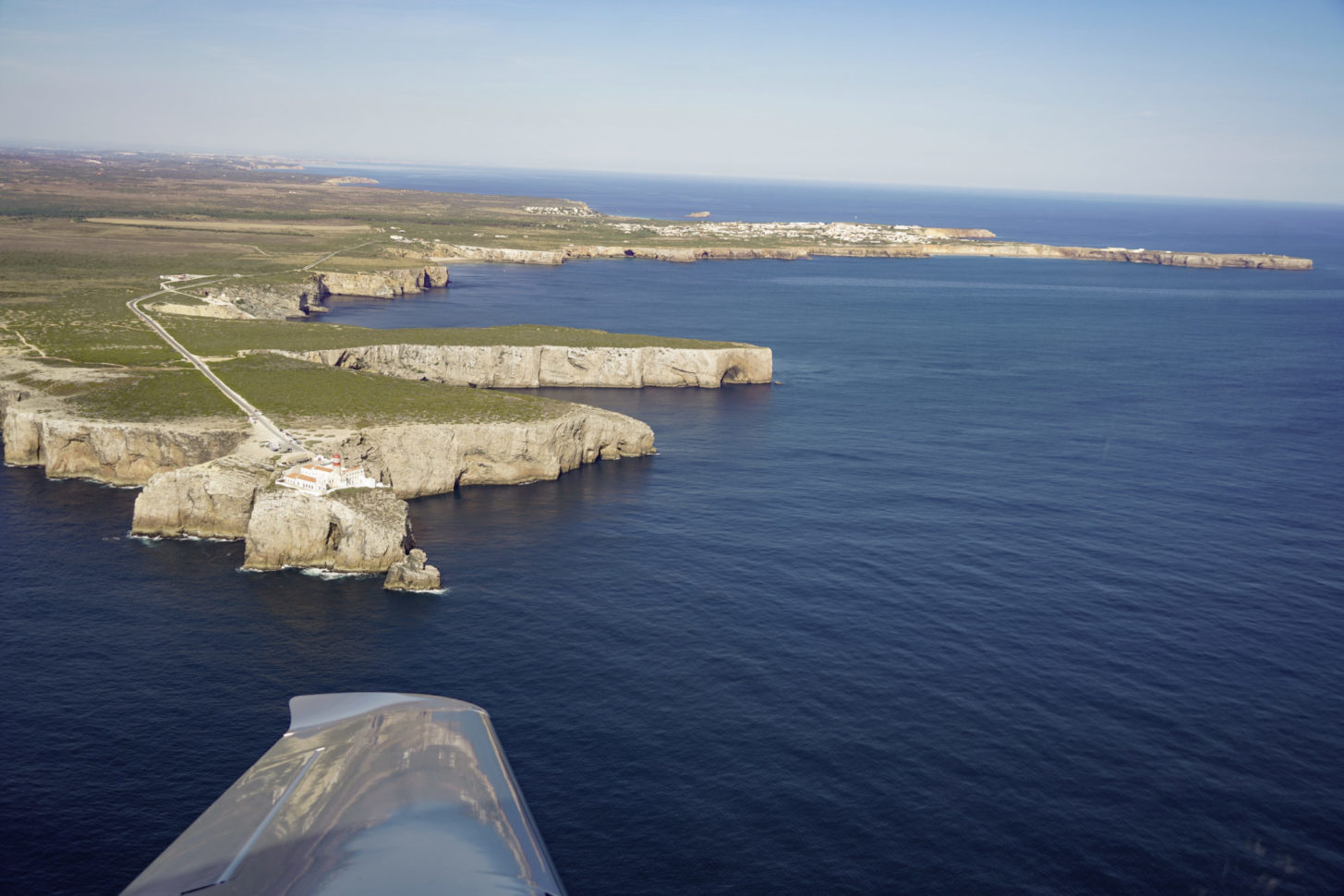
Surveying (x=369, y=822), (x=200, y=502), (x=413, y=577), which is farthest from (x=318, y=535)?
(x=369, y=822)

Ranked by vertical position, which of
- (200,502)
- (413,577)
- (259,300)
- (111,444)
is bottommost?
(413,577)

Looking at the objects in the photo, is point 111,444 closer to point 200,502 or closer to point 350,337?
point 200,502

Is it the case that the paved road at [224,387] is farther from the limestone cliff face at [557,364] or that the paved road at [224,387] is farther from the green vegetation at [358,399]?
the limestone cliff face at [557,364]

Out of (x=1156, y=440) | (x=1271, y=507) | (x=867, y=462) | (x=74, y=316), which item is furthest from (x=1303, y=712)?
(x=74, y=316)

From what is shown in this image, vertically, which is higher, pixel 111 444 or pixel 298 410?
pixel 298 410

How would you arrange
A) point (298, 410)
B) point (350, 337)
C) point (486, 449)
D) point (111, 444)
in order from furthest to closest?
point (350, 337)
point (298, 410)
point (486, 449)
point (111, 444)

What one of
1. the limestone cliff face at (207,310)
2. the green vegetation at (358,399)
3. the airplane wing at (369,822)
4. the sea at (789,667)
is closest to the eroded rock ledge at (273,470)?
the sea at (789,667)

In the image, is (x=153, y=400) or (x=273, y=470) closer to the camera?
(x=273, y=470)

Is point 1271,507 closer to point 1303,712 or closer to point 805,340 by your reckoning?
point 1303,712
